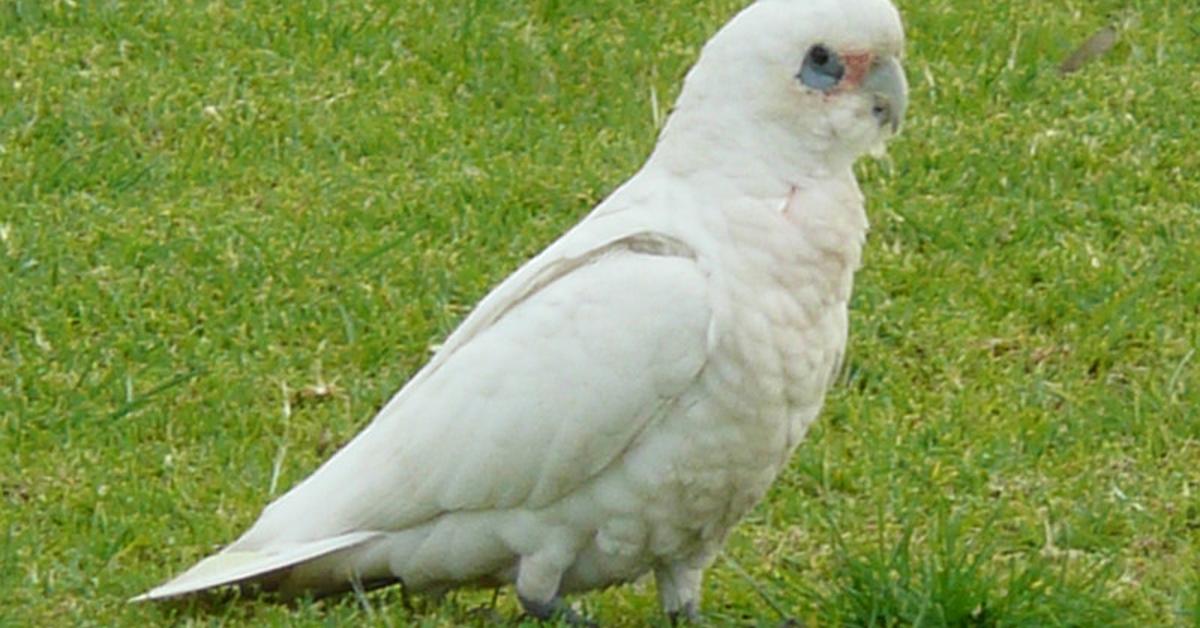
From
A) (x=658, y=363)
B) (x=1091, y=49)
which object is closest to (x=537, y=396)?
(x=658, y=363)

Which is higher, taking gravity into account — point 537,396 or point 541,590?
point 537,396

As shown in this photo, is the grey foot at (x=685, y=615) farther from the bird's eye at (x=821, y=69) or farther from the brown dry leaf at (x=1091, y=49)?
the brown dry leaf at (x=1091, y=49)

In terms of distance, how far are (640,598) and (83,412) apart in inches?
54.9

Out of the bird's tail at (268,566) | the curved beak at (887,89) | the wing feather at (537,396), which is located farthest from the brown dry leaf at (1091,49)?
the bird's tail at (268,566)

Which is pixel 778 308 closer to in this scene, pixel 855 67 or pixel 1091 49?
pixel 855 67

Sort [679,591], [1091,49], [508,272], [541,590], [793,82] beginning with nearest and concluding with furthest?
1. [793,82]
2. [541,590]
3. [679,591]
4. [508,272]
5. [1091,49]

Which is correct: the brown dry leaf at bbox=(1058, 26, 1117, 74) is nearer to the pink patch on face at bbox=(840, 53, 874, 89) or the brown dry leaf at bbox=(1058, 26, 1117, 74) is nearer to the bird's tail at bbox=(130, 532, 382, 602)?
the pink patch on face at bbox=(840, 53, 874, 89)

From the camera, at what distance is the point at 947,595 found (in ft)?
14.6

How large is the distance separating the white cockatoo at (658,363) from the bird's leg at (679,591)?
30 mm

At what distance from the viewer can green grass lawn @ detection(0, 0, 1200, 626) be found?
506 cm

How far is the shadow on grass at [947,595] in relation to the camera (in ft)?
14.6

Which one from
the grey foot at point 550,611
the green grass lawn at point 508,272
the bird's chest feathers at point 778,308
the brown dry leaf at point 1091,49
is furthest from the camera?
the brown dry leaf at point 1091,49

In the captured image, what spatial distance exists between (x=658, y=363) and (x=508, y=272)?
2143mm

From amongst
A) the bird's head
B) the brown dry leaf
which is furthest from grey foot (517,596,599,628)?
the brown dry leaf
